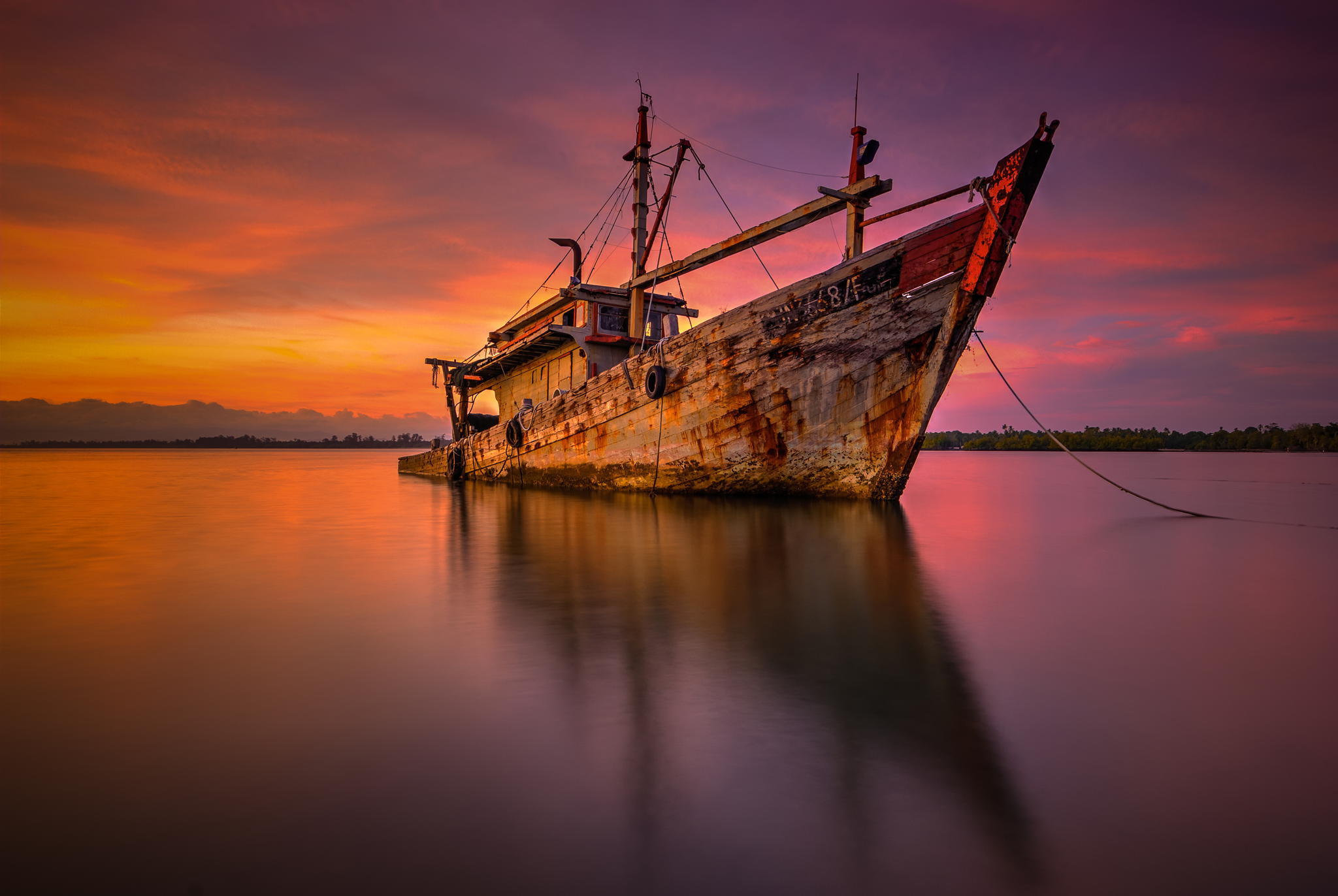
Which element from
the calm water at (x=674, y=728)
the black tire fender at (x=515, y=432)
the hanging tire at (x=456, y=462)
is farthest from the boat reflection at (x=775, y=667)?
the hanging tire at (x=456, y=462)

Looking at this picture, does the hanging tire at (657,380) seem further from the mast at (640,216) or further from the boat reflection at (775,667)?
the boat reflection at (775,667)

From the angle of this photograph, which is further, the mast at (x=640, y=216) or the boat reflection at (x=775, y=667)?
the mast at (x=640, y=216)

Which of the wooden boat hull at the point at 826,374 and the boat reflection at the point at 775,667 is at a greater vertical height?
the wooden boat hull at the point at 826,374

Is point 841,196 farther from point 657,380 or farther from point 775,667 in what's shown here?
point 775,667

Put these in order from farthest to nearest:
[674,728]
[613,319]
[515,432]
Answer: [515,432]
[613,319]
[674,728]

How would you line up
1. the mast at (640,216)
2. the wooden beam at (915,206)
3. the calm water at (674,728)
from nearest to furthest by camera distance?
the calm water at (674,728)
the wooden beam at (915,206)
the mast at (640,216)

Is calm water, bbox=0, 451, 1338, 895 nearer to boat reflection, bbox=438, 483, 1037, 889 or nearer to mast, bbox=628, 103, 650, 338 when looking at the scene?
Result: boat reflection, bbox=438, 483, 1037, 889

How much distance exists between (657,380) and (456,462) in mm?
13379

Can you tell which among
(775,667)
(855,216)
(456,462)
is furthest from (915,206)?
(456,462)

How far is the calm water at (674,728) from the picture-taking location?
1719 millimetres

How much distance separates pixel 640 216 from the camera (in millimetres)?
15867

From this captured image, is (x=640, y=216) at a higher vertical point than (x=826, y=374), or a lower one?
higher

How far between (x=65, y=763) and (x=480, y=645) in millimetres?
1850

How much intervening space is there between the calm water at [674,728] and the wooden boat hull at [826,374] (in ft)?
15.9
